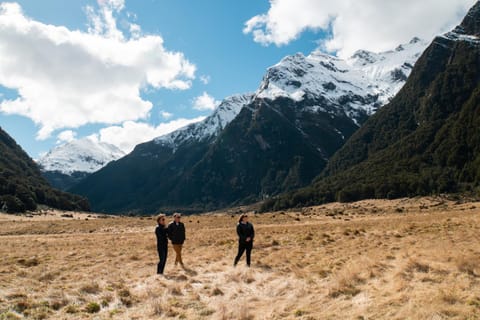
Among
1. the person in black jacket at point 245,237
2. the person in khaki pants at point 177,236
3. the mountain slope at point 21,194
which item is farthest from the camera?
the mountain slope at point 21,194

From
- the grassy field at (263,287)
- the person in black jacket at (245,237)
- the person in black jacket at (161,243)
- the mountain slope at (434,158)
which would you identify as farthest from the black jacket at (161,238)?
the mountain slope at (434,158)

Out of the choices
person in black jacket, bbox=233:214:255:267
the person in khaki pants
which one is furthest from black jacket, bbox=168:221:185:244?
person in black jacket, bbox=233:214:255:267

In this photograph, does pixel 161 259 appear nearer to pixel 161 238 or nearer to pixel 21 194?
pixel 161 238

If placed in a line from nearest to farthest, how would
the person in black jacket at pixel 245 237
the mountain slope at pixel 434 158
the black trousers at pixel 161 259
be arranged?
the black trousers at pixel 161 259 < the person in black jacket at pixel 245 237 < the mountain slope at pixel 434 158

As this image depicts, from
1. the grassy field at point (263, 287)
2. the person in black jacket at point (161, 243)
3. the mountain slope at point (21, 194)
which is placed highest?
the mountain slope at point (21, 194)

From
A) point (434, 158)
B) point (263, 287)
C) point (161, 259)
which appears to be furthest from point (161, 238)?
point (434, 158)

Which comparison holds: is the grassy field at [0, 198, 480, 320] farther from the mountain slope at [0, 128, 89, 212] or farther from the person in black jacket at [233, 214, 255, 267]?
the mountain slope at [0, 128, 89, 212]

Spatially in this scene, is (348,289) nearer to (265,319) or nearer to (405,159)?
(265,319)

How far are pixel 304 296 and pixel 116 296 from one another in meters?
5.82

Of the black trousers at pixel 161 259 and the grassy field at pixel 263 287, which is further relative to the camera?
the black trousers at pixel 161 259

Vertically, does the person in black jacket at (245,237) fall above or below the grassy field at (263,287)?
above

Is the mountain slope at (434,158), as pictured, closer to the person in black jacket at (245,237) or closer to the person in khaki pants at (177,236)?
the person in black jacket at (245,237)

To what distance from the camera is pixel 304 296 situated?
10.6m

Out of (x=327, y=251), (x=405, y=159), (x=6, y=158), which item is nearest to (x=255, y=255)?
(x=327, y=251)
